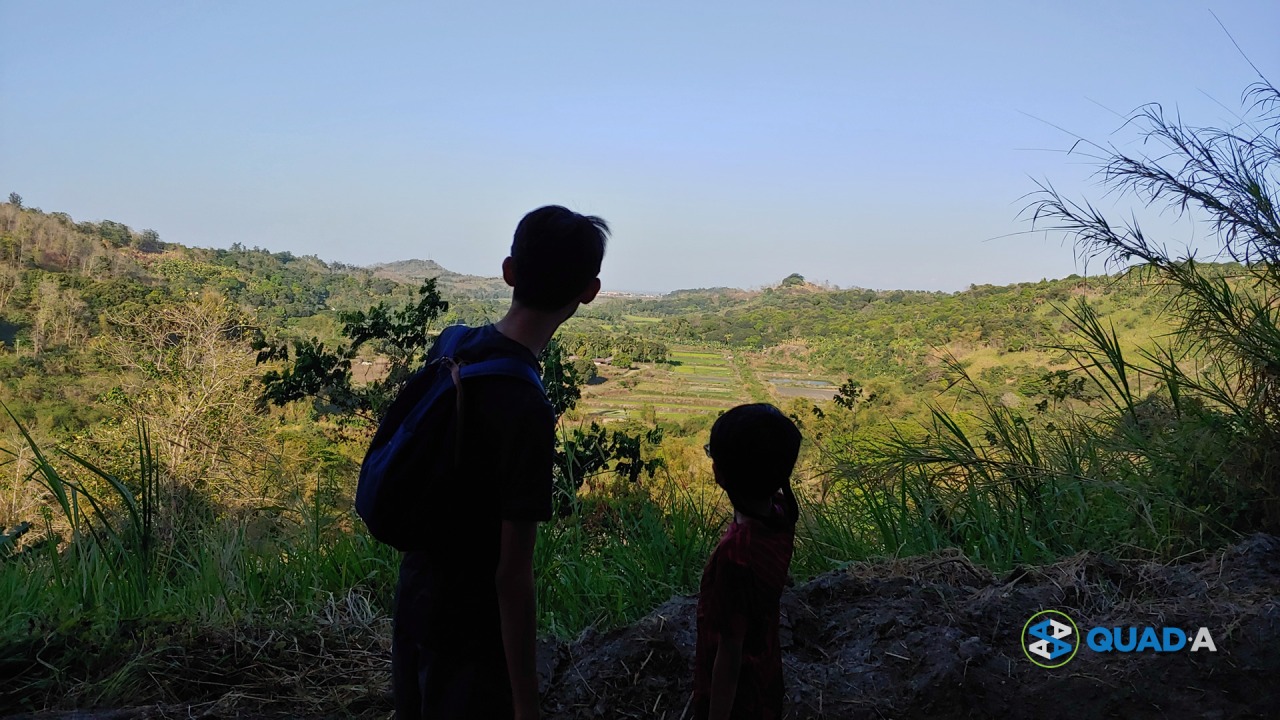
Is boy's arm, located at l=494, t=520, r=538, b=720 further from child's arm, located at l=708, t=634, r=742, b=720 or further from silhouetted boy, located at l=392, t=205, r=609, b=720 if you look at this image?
child's arm, located at l=708, t=634, r=742, b=720

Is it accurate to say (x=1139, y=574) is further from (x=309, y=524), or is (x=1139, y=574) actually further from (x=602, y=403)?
(x=602, y=403)

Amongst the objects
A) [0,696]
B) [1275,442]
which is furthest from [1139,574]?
[0,696]

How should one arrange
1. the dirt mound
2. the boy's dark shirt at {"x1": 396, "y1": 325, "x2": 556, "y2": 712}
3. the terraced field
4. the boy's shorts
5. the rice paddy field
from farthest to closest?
the rice paddy field → the terraced field → the dirt mound → the boy's shorts → the boy's dark shirt at {"x1": 396, "y1": 325, "x2": 556, "y2": 712}

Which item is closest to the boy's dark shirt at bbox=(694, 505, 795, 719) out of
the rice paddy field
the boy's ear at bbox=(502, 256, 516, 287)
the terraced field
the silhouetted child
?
the silhouetted child

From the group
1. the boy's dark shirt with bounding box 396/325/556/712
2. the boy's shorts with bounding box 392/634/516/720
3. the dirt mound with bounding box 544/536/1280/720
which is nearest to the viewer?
the boy's dark shirt with bounding box 396/325/556/712

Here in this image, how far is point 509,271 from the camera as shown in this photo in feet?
4.91

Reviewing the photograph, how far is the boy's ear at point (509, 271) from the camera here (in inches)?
57.8

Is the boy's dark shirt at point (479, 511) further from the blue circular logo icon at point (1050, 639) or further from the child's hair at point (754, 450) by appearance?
the blue circular logo icon at point (1050, 639)

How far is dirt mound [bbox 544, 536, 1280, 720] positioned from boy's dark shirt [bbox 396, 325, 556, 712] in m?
0.95

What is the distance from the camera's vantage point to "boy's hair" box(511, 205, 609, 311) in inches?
55.6

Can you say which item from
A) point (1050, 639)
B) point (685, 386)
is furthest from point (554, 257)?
point (685, 386)

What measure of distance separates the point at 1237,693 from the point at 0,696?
137 inches

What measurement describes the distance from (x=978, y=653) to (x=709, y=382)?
90.9 ft

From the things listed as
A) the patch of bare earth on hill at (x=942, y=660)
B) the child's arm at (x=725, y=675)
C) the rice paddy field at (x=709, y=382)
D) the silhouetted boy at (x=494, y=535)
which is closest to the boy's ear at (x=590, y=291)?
the silhouetted boy at (x=494, y=535)
